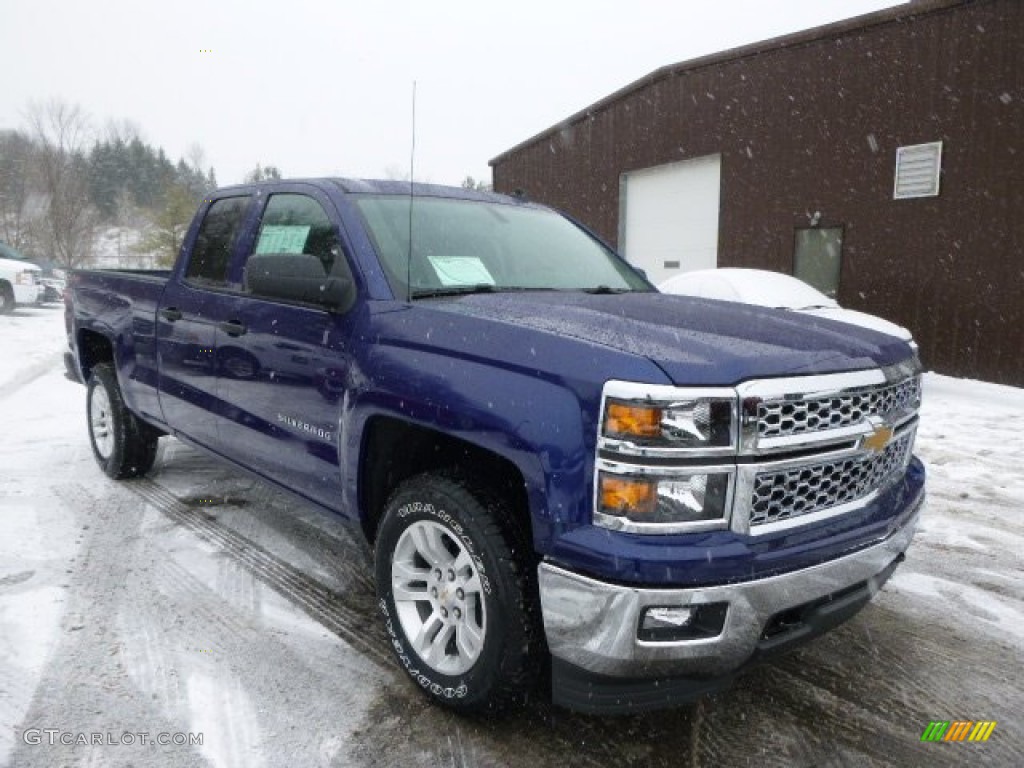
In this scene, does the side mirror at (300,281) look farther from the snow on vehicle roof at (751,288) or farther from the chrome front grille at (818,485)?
the snow on vehicle roof at (751,288)

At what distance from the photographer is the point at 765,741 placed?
2.41m

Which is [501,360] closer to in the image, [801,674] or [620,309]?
[620,309]

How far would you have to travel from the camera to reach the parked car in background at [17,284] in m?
17.1

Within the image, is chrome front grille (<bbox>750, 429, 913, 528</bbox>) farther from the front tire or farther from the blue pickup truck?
the front tire

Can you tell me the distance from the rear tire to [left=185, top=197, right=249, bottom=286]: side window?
1.35m

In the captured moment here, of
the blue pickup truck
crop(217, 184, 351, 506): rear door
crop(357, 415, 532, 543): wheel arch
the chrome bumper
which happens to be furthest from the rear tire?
the chrome bumper

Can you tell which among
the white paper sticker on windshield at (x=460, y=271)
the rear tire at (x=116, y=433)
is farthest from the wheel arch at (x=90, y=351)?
the white paper sticker on windshield at (x=460, y=271)

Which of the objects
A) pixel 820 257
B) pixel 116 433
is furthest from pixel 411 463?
pixel 820 257

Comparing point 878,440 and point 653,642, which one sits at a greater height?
point 878,440

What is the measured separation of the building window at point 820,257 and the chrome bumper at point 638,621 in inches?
421

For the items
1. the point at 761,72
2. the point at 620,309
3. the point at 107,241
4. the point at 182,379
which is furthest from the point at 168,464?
the point at 107,241

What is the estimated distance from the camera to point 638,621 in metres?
1.91

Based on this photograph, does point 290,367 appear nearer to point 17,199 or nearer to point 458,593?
point 458,593

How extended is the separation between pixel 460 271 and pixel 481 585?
4.33 feet
